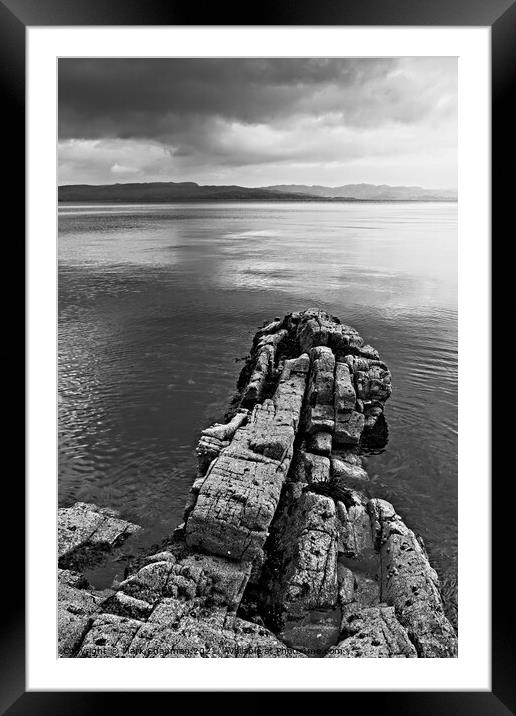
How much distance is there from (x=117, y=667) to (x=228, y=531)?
129 inches

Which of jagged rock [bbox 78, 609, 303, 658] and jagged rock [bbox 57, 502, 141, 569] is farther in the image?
jagged rock [bbox 57, 502, 141, 569]

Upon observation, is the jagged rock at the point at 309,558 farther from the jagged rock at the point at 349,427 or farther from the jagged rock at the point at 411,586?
the jagged rock at the point at 349,427

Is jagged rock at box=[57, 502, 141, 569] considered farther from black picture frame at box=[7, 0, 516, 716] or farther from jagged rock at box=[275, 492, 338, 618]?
black picture frame at box=[7, 0, 516, 716]

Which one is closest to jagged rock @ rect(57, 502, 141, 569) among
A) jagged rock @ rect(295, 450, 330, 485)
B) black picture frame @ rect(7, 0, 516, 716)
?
black picture frame @ rect(7, 0, 516, 716)

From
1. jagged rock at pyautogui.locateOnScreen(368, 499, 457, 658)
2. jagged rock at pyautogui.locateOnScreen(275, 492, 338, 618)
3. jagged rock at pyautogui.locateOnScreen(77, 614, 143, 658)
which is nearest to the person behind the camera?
jagged rock at pyautogui.locateOnScreen(77, 614, 143, 658)

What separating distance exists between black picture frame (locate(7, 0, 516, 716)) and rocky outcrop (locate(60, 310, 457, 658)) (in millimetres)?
1731

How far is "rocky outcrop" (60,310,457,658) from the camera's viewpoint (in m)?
7.91

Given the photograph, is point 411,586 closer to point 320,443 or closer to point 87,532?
point 320,443

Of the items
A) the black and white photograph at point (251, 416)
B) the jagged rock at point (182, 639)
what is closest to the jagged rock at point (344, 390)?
the black and white photograph at point (251, 416)

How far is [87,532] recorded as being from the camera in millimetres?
10312

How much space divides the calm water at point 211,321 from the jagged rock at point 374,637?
2.32 metres
